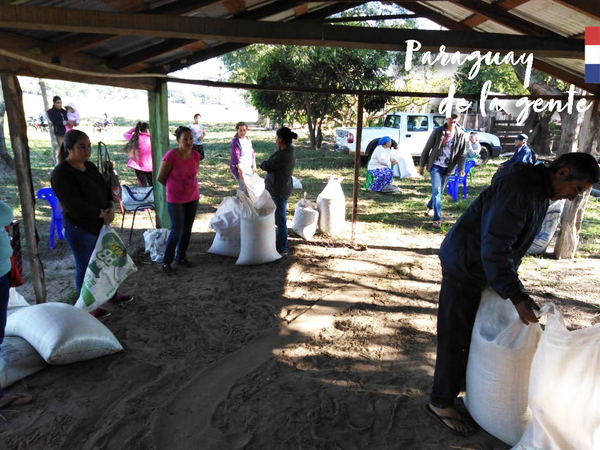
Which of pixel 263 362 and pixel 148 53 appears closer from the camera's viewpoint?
pixel 263 362

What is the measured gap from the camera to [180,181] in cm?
448

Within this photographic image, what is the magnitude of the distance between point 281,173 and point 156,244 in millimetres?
1713

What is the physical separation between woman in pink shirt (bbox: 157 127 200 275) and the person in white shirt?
217 inches

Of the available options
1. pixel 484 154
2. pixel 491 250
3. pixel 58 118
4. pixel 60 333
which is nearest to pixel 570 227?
pixel 491 250

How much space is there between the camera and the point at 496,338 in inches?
87.1

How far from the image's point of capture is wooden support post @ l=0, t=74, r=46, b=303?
10.5 ft

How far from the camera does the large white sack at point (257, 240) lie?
16.1ft

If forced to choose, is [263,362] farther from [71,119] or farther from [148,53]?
[71,119]

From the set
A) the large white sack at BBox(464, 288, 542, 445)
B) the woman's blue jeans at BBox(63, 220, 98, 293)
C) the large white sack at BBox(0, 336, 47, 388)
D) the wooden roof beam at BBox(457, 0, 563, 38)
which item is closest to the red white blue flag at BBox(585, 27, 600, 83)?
the wooden roof beam at BBox(457, 0, 563, 38)

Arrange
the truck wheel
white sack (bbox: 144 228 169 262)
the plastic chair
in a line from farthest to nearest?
1. the truck wheel
2. the plastic chair
3. white sack (bbox: 144 228 169 262)

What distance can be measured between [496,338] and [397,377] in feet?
3.24

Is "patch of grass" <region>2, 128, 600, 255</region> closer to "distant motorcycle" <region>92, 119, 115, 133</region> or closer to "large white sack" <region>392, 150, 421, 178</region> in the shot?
"large white sack" <region>392, 150, 421, 178</region>

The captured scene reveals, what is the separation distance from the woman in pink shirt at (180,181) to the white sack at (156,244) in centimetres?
41

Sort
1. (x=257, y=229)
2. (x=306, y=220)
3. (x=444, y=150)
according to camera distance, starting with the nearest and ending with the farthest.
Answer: (x=257, y=229) < (x=306, y=220) < (x=444, y=150)
